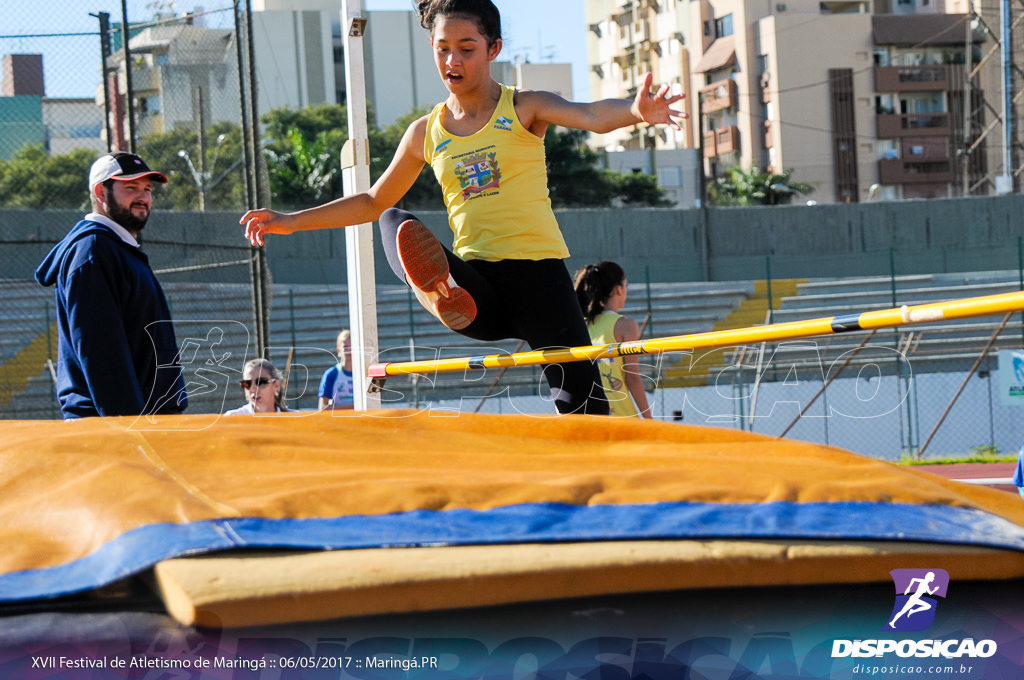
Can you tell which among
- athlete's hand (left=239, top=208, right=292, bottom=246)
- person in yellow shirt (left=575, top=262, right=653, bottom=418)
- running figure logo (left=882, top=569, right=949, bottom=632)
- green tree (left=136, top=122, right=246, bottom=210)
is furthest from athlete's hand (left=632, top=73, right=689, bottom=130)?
green tree (left=136, top=122, right=246, bottom=210)

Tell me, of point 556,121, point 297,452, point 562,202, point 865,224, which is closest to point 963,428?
point 556,121

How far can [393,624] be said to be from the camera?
52.1 inches

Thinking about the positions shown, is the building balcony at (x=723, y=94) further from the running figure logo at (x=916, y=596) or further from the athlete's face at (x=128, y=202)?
the running figure logo at (x=916, y=596)

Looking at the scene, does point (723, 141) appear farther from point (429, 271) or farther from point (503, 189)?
point (429, 271)

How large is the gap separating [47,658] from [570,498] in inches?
28.7

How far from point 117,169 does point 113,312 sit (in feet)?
1.73

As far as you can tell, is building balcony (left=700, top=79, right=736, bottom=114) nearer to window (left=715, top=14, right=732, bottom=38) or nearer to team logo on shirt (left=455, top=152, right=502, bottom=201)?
window (left=715, top=14, right=732, bottom=38)

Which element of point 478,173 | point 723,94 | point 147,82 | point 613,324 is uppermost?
point 723,94

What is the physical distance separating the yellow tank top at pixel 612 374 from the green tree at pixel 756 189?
32.9m

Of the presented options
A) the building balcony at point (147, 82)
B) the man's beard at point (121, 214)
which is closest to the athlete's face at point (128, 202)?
the man's beard at point (121, 214)

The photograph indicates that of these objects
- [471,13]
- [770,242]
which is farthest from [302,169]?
[471,13]

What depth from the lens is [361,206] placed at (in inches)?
133

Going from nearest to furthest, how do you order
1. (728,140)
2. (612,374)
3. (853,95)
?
(612,374) → (853,95) → (728,140)

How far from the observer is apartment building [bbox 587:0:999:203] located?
4072cm
